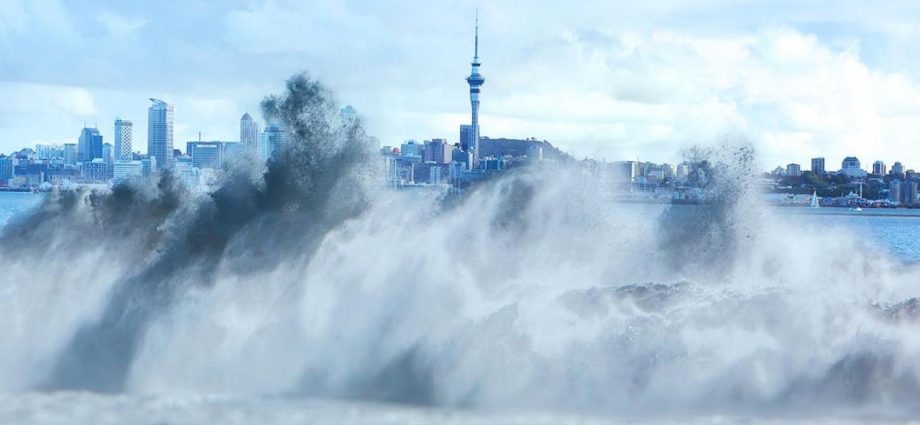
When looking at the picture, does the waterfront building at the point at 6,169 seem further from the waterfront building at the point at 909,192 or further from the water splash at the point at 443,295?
the water splash at the point at 443,295

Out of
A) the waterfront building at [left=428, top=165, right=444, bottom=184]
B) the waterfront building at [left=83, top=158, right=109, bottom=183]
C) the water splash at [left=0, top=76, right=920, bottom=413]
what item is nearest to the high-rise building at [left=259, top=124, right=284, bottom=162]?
the water splash at [left=0, top=76, right=920, bottom=413]

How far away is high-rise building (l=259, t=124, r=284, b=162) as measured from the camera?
1247 inches

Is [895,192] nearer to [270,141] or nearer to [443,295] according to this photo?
[270,141]

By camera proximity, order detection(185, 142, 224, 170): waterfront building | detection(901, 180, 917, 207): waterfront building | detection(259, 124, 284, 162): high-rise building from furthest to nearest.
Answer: detection(901, 180, 917, 207): waterfront building
detection(185, 142, 224, 170): waterfront building
detection(259, 124, 284, 162): high-rise building

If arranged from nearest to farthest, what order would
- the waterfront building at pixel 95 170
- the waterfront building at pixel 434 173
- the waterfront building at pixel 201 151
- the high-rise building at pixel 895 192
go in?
the waterfront building at pixel 201 151, the waterfront building at pixel 434 173, the waterfront building at pixel 95 170, the high-rise building at pixel 895 192

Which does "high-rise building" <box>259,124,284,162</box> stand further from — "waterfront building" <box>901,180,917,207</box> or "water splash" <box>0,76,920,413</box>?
"waterfront building" <box>901,180,917,207</box>

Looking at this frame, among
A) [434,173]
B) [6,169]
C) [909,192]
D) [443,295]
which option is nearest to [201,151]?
[434,173]

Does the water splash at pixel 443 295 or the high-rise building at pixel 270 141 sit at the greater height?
the high-rise building at pixel 270 141

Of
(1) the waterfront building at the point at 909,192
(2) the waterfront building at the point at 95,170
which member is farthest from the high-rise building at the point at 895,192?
(2) the waterfront building at the point at 95,170

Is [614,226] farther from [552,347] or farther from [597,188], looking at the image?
[552,347]

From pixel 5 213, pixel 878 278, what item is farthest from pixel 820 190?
pixel 878 278

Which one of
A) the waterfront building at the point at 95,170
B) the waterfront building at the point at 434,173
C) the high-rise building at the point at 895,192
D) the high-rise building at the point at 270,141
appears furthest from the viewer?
the high-rise building at the point at 895,192

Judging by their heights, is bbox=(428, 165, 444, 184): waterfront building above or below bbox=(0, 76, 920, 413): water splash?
above

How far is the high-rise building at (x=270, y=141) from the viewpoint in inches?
1247
